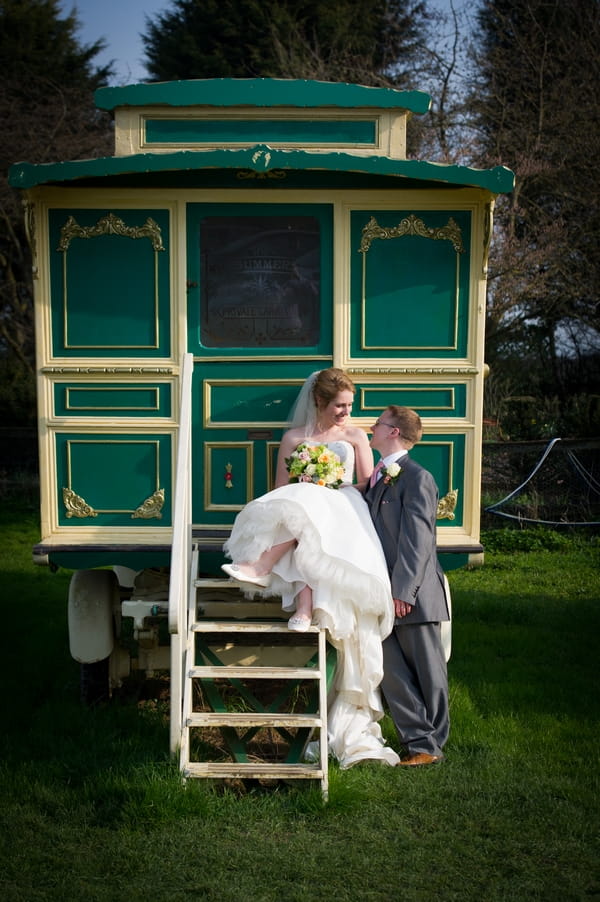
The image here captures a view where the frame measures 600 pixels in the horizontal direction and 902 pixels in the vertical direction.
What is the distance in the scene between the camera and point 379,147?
532cm

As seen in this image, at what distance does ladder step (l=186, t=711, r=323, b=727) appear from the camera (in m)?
4.09

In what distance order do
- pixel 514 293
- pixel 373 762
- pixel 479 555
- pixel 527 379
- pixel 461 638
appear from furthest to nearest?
pixel 527 379, pixel 514 293, pixel 461 638, pixel 479 555, pixel 373 762

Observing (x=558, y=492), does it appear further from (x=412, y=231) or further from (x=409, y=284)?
(x=412, y=231)

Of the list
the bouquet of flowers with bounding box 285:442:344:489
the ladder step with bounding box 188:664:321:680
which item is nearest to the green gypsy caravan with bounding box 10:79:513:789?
the bouquet of flowers with bounding box 285:442:344:489

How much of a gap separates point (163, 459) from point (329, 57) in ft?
34.6

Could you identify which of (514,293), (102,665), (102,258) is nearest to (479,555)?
(102,665)

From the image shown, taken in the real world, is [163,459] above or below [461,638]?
above

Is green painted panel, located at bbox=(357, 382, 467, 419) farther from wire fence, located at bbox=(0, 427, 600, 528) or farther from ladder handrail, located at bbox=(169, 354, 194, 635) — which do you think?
wire fence, located at bbox=(0, 427, 600, 528)

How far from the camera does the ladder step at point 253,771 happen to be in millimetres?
3971

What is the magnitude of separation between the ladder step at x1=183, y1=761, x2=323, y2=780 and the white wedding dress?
0.38m

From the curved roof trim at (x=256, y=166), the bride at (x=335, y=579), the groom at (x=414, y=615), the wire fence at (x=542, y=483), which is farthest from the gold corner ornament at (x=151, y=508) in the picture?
the wire fence at (x=542, y=483)

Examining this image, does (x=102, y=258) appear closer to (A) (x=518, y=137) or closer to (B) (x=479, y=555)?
(B) (x=479, y=555)

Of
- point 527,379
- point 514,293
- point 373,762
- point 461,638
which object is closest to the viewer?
point 373,762

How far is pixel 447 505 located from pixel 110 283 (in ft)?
7.55
